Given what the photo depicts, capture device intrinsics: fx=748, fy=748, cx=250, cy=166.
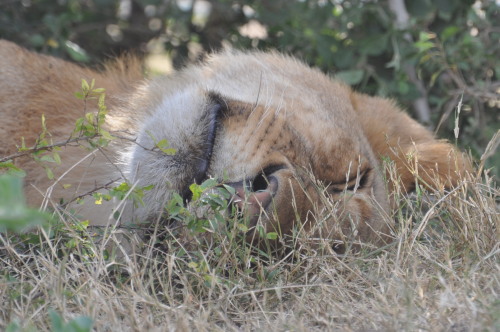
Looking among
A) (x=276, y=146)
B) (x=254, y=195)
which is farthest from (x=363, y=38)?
(x=254, y=195)

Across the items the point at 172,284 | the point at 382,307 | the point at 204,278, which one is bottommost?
the point at 172,284

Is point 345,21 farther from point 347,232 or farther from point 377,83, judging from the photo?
point 347,232

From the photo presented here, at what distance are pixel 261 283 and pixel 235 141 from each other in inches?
19.0

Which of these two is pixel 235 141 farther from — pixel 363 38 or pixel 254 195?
pixel 363 38

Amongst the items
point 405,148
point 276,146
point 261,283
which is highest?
point 276,146

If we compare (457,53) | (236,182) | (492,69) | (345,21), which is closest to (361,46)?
(345,21)

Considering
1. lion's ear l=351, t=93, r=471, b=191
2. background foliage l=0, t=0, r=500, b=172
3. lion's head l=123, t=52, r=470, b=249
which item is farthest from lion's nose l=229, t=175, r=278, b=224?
background foliage l=0, t=0, r=500, b=172

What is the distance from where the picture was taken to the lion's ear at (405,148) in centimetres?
321

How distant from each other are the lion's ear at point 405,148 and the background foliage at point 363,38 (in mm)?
956

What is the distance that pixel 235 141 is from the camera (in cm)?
253

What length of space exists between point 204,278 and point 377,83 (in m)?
2.90

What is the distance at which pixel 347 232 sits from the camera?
2.83 meters

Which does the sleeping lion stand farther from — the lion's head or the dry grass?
the dry grass

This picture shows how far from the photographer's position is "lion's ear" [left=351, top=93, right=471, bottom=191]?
3.21 m
